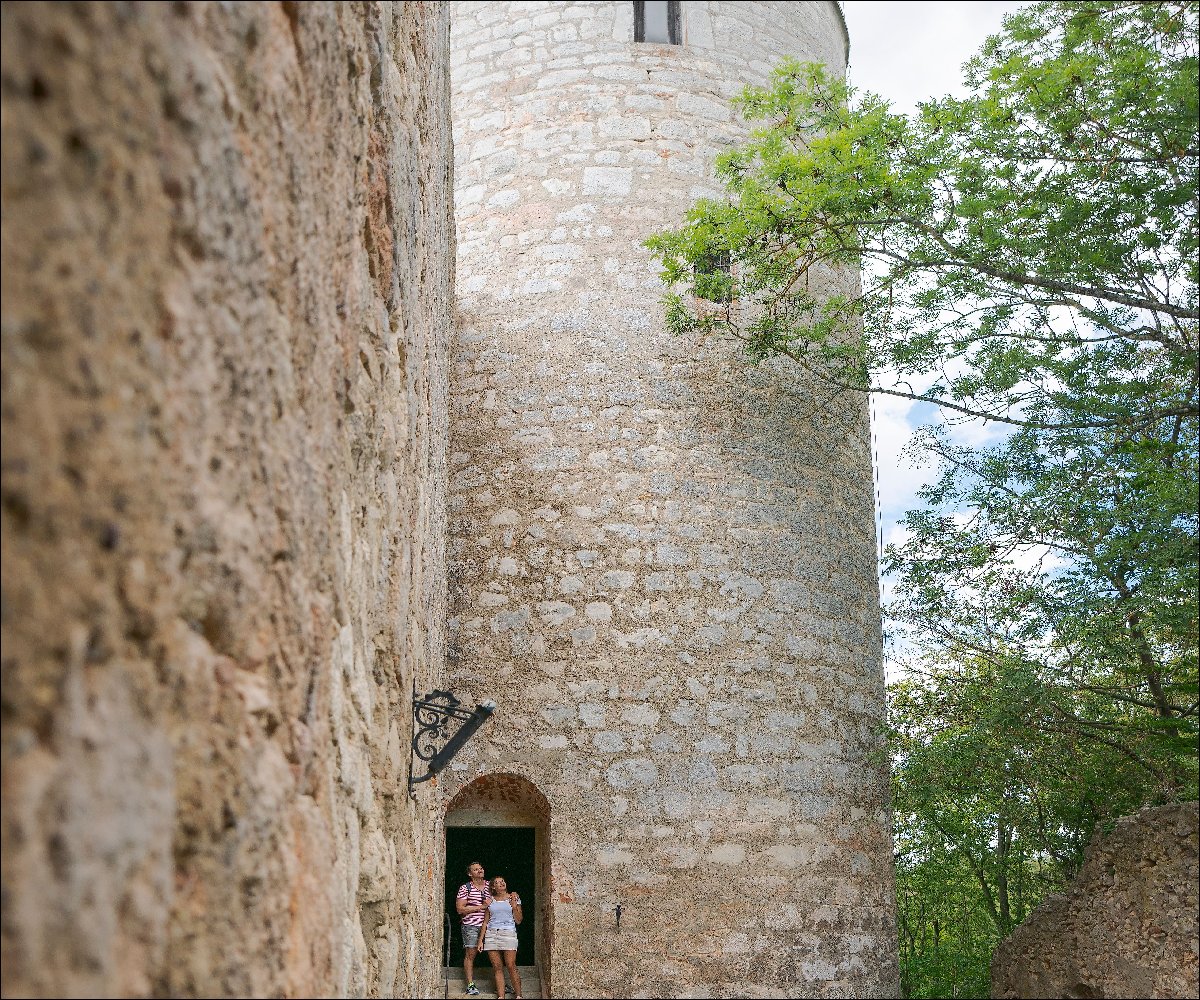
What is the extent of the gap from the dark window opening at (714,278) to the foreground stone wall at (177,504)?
16.5 ft

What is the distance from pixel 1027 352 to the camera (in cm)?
635

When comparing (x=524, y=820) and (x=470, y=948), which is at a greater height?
(x=524, y=820)

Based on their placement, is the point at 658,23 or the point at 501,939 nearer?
the point at 501,939

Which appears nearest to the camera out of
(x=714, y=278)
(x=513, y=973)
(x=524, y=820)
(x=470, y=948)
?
(x=513, y=973)

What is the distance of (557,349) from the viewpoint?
24.5 ft

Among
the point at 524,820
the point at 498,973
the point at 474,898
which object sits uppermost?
the point at 524,820

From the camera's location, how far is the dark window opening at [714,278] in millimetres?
7191

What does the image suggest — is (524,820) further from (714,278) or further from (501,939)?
(714,278)

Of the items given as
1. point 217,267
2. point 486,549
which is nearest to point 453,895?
point 486,549

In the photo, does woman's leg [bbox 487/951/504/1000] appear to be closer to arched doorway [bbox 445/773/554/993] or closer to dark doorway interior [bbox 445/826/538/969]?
arched doorway [bbox 445/773/554/993]

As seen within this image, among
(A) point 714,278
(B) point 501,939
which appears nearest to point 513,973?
(B) point 501,939

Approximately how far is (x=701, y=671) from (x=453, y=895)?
2947 millimetres

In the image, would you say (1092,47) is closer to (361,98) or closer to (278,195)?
(361,98)

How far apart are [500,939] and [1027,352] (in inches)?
176
